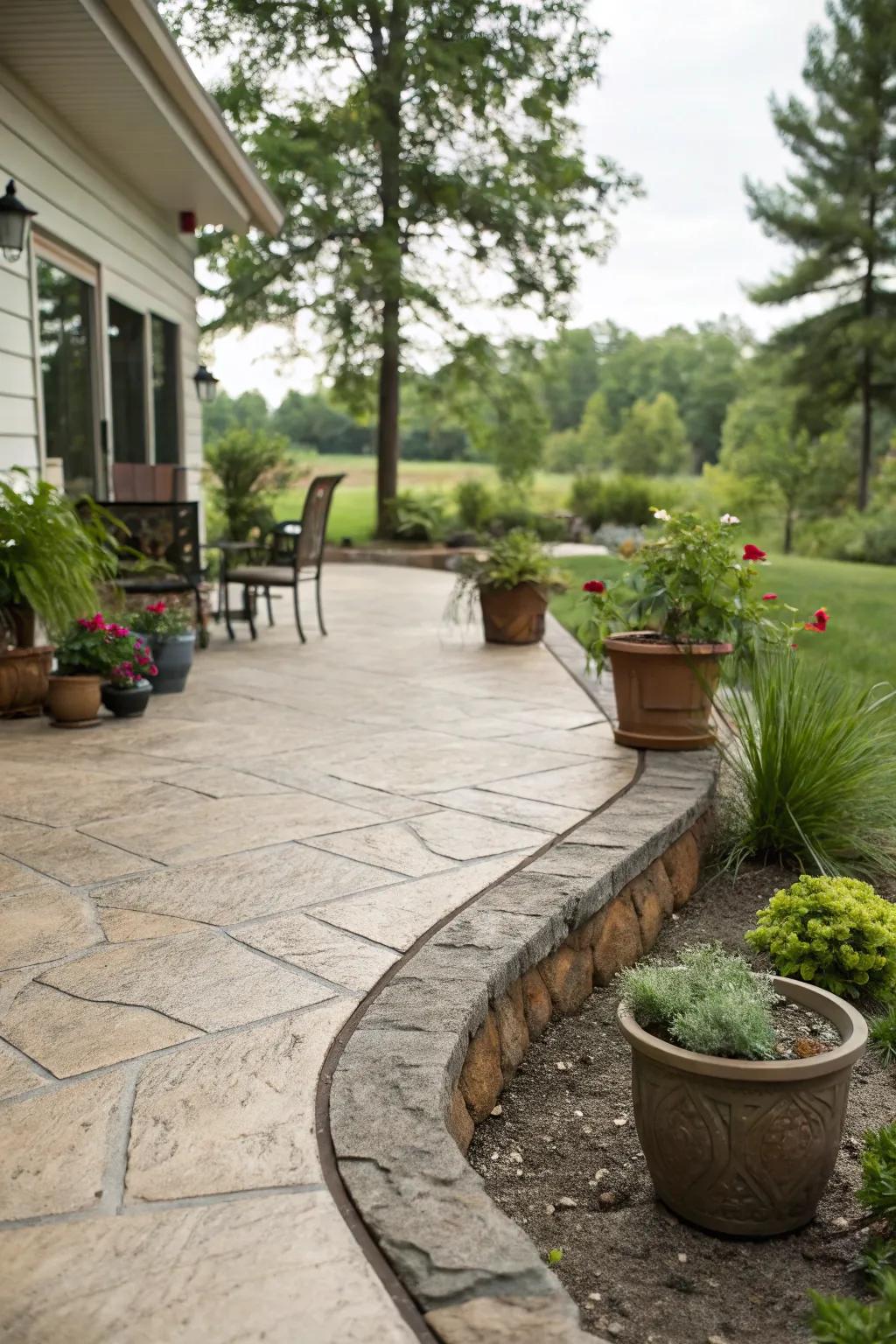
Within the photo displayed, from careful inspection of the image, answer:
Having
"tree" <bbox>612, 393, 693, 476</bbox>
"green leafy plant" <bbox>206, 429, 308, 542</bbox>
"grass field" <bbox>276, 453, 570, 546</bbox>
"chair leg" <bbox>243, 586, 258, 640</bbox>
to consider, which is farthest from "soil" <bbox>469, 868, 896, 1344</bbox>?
"tree" <bbox>612, 393, 693, 476</bbox>

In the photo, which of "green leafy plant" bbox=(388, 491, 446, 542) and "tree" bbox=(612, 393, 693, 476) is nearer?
"green leafy plant" bbox=(388, 491, 446, 542)

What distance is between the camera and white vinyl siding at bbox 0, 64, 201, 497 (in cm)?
511

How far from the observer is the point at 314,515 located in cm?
675

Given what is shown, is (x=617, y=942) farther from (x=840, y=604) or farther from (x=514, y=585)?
(x=840, y=604)

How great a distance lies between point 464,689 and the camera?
534 centimetres

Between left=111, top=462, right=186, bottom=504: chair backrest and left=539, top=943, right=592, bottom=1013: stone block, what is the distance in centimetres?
467

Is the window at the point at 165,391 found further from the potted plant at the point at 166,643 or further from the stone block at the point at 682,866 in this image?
the stone block at the point at 682,866

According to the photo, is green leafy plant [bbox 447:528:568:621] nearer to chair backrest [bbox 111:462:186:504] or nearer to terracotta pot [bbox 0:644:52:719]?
chair backrest [bbox 111:462:186:504]

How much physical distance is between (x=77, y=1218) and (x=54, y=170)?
5426 millimetres

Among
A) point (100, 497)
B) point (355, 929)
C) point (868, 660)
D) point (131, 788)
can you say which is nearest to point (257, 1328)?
point (355, 929)

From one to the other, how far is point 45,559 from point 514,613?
3.00m

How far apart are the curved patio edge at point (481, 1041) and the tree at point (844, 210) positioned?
2066cm

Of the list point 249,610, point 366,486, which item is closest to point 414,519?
point 249,610

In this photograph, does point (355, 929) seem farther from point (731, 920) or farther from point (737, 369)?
point (737, 369)
